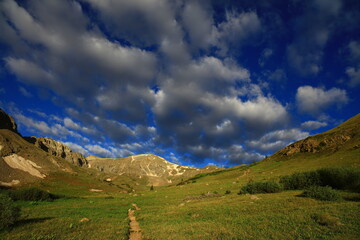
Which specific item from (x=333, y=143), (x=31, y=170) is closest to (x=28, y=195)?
(x=31, y=170)

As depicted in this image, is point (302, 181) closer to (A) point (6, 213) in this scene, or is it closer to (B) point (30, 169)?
(A) point (6, 213)

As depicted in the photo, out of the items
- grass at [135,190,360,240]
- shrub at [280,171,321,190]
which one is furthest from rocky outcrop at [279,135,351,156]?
grass at [135,190,360,240]

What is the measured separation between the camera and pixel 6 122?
334ft

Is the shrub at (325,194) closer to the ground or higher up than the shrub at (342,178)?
closer to the ground

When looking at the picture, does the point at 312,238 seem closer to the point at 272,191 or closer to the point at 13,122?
the point at 272,191

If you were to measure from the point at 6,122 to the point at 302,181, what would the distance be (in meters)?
140

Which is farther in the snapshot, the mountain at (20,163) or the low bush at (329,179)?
the mountain at (20,163)

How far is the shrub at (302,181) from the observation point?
29.1 metres

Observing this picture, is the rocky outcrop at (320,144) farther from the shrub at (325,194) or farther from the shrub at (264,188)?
the shrub at (325,194)

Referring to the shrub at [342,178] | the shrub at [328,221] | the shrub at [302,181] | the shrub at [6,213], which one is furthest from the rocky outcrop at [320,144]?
the shrub at [6,213]

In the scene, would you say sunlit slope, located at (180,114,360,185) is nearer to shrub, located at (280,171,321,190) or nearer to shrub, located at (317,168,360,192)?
shrub, located at (280,171,321,190)

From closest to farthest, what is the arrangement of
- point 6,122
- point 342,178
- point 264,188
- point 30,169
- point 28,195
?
point 342,178
point 264,188
point 28,195
point 30,169
point 6,122

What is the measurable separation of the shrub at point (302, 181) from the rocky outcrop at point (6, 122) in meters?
132

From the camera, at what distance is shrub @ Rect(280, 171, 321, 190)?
29.1 metres
